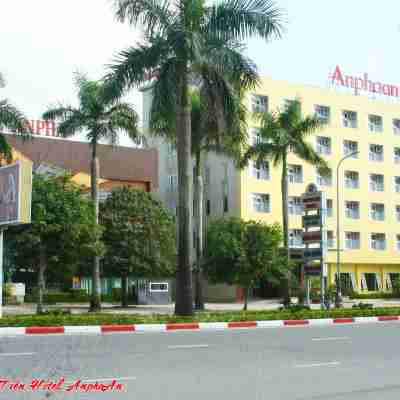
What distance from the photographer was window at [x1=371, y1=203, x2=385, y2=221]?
212 feet

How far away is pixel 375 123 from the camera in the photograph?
66250 mm

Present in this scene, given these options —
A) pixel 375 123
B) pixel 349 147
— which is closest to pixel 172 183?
pixel 349 147

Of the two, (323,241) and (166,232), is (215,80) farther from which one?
(166,232)

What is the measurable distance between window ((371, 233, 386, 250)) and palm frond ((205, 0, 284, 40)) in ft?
138

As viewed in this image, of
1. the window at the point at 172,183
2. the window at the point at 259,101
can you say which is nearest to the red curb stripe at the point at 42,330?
the window at the point at 259,101

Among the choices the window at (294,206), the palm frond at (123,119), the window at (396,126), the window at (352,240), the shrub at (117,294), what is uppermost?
the window at (396,126)

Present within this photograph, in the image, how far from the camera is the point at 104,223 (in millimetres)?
41062

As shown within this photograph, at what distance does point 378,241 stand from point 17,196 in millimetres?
46786

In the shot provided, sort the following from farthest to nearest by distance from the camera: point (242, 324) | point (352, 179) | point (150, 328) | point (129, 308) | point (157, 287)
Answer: point (352, 179), point (157, 287), point (129, 308), point (242, 324), point (150, 328)

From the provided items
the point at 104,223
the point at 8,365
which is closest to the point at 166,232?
the point at 104,223

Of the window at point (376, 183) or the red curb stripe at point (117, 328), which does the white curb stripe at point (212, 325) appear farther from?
the window at point (376, 183)

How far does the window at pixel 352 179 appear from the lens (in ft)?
207

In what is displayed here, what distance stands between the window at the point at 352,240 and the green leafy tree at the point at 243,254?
25.3 metres

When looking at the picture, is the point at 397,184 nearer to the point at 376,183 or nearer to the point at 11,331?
the point at 376,183
